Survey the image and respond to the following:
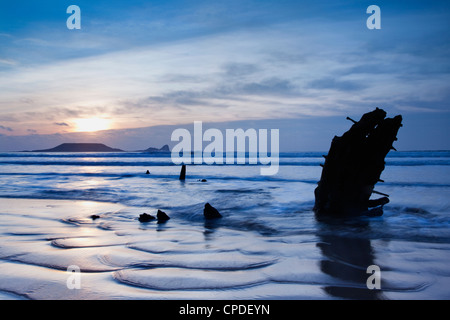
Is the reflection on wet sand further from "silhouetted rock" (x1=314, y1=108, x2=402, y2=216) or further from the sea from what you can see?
"silhouetted rock" (x1=314, y1=108, x2=402, y2=216)

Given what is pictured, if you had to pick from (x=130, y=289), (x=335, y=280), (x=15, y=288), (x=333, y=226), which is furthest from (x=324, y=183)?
(x=15, y=288)

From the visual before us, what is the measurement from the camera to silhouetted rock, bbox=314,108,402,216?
31.6ft

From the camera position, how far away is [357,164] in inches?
388

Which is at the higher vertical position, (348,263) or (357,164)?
(357,164)

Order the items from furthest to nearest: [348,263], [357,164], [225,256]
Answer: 1. [357,164]
2. [225,256]
3. [348,263]

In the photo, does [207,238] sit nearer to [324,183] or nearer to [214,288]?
[214,288]

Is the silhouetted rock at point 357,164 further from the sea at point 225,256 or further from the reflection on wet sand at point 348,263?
the reflection on wet sand at point 348,263

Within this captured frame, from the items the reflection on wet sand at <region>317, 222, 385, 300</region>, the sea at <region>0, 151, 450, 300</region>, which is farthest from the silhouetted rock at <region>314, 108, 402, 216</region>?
the reflection on wet sand at <region>317, 222, 385, 300</region>

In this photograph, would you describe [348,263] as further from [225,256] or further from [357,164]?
[357,164]

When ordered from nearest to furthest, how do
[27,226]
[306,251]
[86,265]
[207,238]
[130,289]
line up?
[130,289] < [86,265] < [306,251] < [207,238] < [27,226]

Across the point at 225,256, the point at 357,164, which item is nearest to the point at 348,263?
the point at 225,256

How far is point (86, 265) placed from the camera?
5332 millimetres
